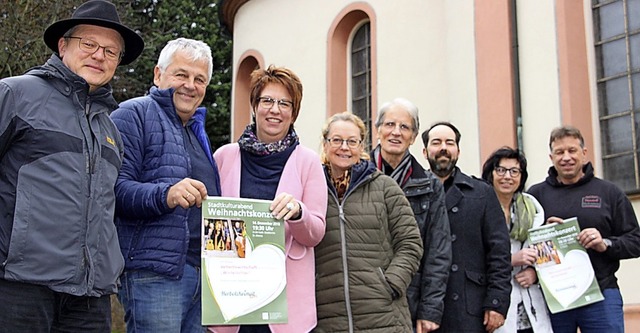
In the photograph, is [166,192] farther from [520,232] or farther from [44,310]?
[520,232]

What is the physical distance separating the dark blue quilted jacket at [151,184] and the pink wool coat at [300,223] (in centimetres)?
35

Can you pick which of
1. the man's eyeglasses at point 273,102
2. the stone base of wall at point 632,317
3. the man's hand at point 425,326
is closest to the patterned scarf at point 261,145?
the man's eyeglasses at point 273,102

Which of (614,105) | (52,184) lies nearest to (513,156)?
(52,184)

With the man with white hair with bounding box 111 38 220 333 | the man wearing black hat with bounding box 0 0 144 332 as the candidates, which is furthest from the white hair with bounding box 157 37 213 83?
the man wearing black hat with bounding box 0 0 144 332

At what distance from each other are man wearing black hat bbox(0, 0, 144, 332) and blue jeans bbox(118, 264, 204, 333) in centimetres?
18

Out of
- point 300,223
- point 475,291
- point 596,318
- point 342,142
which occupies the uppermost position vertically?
point 342,142

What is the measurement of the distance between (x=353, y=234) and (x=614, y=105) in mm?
7262

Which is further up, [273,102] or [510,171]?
[273,102]

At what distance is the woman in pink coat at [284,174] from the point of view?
387cm

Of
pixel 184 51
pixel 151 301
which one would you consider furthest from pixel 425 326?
pixel 184 51

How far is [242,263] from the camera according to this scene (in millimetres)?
3641

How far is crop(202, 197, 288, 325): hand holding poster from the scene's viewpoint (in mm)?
3527

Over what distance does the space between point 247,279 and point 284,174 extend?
1.97ft

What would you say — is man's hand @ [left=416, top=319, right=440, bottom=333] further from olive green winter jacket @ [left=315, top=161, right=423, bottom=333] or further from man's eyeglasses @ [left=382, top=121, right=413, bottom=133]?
man's eyeglasses @ [left=382, top=121, right=413, bottom=133]
